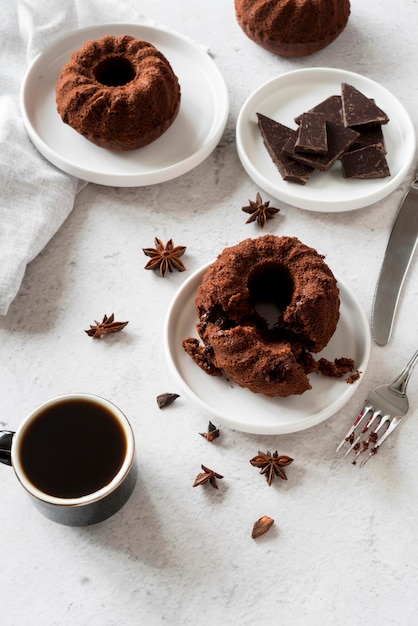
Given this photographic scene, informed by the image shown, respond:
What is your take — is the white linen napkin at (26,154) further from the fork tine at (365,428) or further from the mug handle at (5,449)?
the fork tine at (365,428)

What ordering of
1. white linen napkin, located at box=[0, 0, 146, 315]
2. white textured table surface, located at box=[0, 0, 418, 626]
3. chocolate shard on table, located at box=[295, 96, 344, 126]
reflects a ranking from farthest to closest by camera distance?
chocolate shard on table, located at box=[295, 96, 344, 126], white linen napkin, located at box=[0, 0, 146, 315], white textured table surface, located at box=[0, 0, 418, 626]

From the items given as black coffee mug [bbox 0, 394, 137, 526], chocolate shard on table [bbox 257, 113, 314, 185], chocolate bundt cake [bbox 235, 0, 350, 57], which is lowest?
black coffee mug [bbox 0, 394, 137, 526]

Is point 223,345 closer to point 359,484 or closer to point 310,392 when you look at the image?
point 310,392

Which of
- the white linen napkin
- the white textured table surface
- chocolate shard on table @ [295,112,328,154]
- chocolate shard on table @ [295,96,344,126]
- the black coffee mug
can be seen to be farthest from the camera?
chocolate shard on table @ [295,96,344,126]

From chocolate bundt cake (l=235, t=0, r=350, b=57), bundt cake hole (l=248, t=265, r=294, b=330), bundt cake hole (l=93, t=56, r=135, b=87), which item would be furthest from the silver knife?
bundt cake hole (l=93, t=56, r=135, b=87)

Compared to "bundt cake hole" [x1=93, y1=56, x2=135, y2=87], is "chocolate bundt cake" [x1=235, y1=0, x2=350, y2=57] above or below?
above

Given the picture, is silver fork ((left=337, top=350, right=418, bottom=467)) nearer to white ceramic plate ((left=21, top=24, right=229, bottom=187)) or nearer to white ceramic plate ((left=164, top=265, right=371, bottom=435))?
white ceramic plate ((left=164, top=265, right=371, bottom=435))

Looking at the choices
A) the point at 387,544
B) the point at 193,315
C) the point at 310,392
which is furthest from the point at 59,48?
the point at 387,544

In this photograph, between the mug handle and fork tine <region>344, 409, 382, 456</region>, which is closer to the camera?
the mug handle
